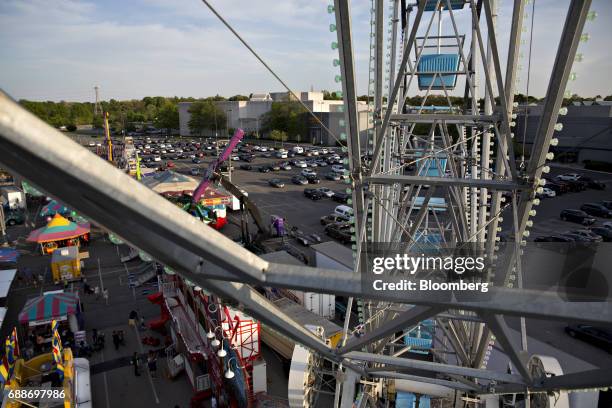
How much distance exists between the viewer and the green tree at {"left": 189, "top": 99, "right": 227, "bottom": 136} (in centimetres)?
7700

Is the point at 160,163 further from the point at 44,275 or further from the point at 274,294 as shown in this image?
the point at 274,294

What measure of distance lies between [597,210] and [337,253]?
63.9 feet

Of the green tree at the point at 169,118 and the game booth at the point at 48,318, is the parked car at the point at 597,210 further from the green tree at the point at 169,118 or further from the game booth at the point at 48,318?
the green tree at the point at 169,118

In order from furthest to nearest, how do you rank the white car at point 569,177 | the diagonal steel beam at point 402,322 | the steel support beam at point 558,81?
the white car at point 569,177 < the steel support beam at point 558,81 < the diagonal steel beam at point 402,322

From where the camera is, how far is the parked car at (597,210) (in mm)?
25375

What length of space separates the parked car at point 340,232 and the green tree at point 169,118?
7661cm

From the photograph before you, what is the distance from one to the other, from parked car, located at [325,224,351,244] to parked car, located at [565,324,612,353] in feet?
37.1

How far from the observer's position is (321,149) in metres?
58.6

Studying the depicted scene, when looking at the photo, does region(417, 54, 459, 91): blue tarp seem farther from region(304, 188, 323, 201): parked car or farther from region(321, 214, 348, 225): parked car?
region(304, 188, 323, 201): parked car

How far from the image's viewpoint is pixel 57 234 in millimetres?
21531

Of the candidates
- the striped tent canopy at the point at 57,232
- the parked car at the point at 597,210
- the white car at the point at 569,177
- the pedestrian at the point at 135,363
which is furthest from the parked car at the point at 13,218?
the white car at the point at 569,177

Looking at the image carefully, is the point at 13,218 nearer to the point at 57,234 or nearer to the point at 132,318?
the point at 57,234

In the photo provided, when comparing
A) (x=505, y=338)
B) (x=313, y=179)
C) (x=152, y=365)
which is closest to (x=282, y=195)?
(x=313, y=179)

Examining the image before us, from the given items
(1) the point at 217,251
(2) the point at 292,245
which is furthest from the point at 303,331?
(2) the point at 292,245
